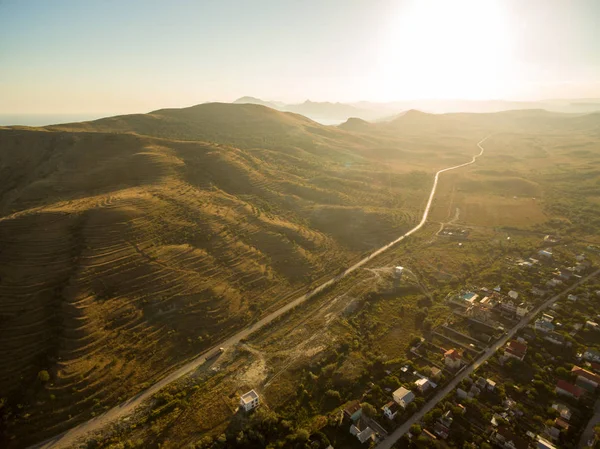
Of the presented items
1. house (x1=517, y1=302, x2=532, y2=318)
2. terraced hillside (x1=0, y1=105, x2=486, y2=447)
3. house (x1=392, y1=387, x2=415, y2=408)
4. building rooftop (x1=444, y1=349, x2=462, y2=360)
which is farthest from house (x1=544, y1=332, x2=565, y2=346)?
terraced hillside (x1=0, y1=105, x2=486, y2=447)

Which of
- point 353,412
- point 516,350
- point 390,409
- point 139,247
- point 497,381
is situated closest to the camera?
point 353,412

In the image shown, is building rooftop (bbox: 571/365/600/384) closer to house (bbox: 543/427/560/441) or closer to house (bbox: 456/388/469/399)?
house (bbox: 543/427/560/441)

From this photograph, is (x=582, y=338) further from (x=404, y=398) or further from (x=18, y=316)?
(x=18, y=316)

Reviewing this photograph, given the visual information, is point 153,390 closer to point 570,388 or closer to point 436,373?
point 436,373

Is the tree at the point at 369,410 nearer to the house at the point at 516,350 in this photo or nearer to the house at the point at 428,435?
the house at the point at 428,435

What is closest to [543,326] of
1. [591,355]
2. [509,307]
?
[509,307]

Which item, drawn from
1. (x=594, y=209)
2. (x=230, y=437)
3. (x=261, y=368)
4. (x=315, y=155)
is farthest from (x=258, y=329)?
(x=594, y=209)
